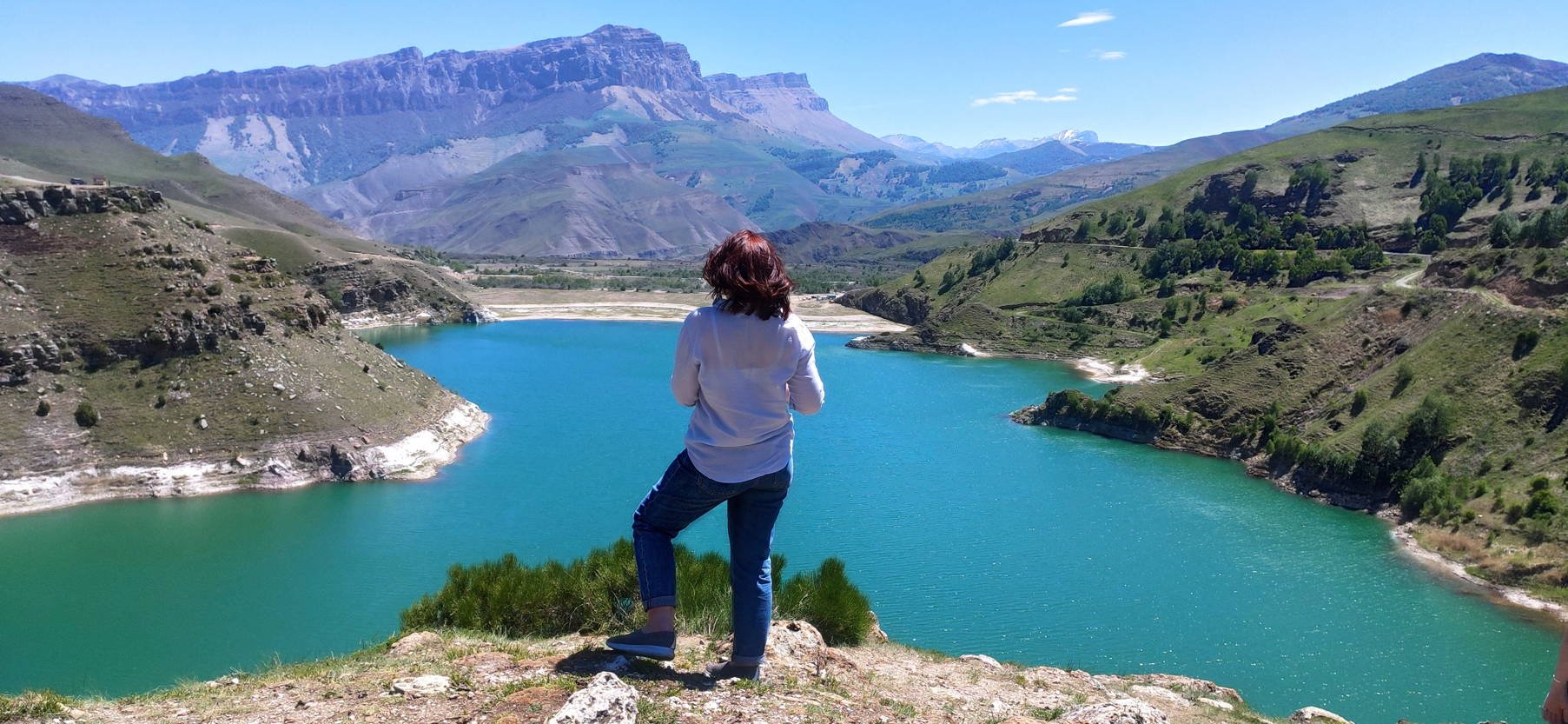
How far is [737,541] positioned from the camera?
679 centimetres

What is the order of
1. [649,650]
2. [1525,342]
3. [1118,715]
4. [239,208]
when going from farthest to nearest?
[239,208]
[1525,342]
[1118,715]
[649,650]

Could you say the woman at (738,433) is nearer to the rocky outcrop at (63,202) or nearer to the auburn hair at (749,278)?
the auburn hair at (749,278)

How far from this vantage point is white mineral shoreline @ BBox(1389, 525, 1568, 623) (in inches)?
1155

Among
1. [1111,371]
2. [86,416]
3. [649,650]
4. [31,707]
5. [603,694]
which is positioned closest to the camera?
[603,694]

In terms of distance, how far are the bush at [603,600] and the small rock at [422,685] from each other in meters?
3.01

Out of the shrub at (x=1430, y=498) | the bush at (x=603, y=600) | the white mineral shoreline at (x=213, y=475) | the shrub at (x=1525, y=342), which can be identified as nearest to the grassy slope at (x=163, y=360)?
the white mineral shoreline at (x=213, y=475)

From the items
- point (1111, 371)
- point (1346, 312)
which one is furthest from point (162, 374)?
point (1111, 371)

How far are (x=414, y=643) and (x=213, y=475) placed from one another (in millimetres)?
36528

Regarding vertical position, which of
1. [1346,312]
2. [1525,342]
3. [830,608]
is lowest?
[1525,342]

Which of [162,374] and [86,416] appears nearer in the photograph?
[86,416]

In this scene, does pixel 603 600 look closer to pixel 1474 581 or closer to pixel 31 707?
pixel 31 707

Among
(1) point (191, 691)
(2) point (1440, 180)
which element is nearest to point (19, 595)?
(1) point (191, 691)

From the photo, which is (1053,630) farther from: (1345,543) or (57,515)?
(57,515)

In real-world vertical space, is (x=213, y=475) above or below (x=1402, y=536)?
above
